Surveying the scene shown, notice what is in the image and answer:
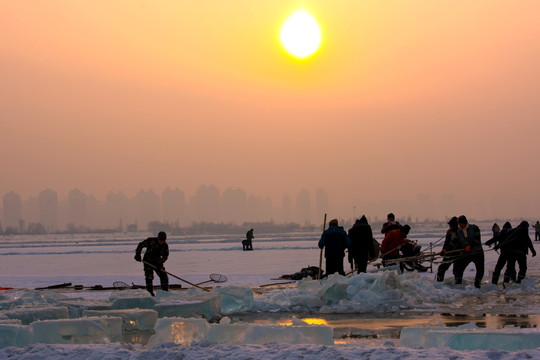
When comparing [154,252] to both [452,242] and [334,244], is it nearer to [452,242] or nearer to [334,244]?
[334,244]

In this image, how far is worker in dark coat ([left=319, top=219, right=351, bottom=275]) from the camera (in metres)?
15.2

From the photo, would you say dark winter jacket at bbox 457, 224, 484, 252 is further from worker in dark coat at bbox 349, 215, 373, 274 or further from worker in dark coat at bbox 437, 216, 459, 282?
worker in dark coat at bbox 349, 215, 373, 274

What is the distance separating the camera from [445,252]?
54.0 ft

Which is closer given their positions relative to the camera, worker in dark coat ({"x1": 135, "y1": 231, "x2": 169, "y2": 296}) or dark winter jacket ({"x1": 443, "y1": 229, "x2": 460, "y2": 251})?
worker in dark coat ({"x1": 135, "y1": 231, "x2": 169, "y2": 296})

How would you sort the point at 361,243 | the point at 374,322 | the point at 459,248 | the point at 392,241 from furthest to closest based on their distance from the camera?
the point at 392,241 → the point at 459,248 → the point at 361,243 → the point at 374,322

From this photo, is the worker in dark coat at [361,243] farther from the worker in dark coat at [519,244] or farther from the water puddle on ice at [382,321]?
the water puddle on ice at [382,321]

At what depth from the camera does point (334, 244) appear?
1530cm

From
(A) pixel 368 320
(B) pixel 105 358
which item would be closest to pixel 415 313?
(A) pixel 368 320

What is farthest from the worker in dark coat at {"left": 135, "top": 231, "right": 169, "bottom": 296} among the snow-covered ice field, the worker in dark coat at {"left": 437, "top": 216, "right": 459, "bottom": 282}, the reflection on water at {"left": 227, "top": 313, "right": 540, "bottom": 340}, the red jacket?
the worker in dark coat at {"left": 437, "top": 216, "right": 459, "bottom": 282}

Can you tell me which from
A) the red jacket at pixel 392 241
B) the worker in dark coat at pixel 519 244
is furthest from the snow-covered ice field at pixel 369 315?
the red jacket at pixel 392 241

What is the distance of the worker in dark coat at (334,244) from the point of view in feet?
50.0

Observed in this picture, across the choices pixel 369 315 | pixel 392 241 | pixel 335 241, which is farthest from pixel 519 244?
pixel 369 315

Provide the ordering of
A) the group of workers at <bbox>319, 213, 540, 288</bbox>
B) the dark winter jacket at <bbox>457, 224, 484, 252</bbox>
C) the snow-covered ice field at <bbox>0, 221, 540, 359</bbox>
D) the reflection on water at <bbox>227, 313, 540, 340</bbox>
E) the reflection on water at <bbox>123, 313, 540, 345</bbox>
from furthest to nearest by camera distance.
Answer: the dark winter jacket at <bbox>457, 224, 484, 252</bbox> < the group of workers at <bbox>319, 213, 540, 288</bbox> < the reflection on water at <bbox>227, 313, 540, 340</bbox> < the reflection on water at <bbox>123, 313, 540, 345</bbox> < the snow-covered ice field at <bbox>0, 221, 540, 359</bbox>

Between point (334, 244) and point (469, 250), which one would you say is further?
point (469, 250)
